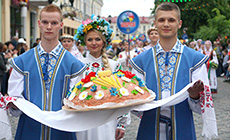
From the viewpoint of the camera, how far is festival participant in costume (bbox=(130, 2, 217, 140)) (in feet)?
11.8

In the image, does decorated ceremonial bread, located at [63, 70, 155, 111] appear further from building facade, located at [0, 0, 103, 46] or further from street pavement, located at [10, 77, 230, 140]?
building facade, located at [0, 0, 103, 46]

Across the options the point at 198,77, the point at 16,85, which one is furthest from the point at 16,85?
the point at 198,77

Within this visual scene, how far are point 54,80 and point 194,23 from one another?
3843 cm

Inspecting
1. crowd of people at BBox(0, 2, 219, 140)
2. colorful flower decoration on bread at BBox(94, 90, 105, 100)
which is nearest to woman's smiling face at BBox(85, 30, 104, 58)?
crowd of people at BBox(0, 2, 219, 140)

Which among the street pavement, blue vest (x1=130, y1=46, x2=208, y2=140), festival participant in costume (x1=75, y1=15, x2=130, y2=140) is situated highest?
festival participant in costume (x1=75, y1=15, x2=130, y2=140)

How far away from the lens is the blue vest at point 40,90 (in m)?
3.63

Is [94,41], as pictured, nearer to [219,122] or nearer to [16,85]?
[16,85]

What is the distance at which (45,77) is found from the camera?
12.0ft

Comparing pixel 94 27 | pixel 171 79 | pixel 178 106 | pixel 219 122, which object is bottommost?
pixel 219 122

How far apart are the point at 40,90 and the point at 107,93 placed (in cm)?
81

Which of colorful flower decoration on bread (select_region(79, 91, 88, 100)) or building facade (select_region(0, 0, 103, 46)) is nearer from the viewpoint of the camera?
colorful flower decoration on bread (select_region(79, 91, 88, 100))

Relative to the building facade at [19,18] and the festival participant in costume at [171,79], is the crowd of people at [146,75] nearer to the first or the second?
the festival participant in costume at [171,79]

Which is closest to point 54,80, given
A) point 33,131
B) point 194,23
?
point 33,131

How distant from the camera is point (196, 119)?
8953 mm
